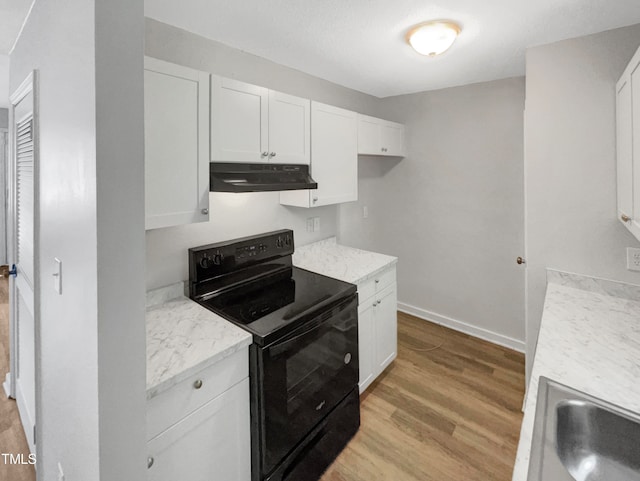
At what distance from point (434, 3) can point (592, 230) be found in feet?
5.14

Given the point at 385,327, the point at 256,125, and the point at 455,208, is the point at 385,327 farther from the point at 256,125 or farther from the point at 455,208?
the point at 256,125

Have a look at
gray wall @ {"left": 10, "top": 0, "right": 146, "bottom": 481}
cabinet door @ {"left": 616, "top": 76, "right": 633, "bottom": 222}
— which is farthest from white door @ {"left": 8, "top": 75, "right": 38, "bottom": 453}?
cabinet door @ {"left": 616, "top": 76, "right": 633, "bottom": 222}

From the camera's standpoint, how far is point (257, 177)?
1827 millimetres

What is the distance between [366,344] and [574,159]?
1743 millimetres

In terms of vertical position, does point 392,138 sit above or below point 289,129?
above

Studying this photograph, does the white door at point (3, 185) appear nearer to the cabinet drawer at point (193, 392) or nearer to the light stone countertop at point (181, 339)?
the light stone countertop at point (181, 339)

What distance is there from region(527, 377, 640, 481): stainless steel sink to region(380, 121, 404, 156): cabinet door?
249cm

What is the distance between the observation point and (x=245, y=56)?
86.0 inches

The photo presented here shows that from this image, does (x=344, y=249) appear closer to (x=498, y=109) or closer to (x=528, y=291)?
(x=528, y=291)

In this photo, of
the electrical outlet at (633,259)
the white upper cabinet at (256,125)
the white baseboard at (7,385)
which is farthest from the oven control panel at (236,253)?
the electrical outlet at (633,259)

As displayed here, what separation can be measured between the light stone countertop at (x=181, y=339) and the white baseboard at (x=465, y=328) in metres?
2.58

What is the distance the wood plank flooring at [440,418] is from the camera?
177cm

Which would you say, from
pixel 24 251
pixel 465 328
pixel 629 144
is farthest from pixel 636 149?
pixel 24 251

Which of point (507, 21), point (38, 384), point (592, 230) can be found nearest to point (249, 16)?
point (507, 21)
